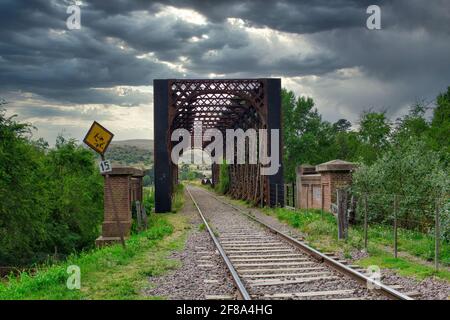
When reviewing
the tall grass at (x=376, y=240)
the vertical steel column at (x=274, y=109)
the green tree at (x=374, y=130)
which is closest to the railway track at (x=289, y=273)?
the tall grass at (x=376, y=240)

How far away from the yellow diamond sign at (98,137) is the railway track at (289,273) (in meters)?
3.45

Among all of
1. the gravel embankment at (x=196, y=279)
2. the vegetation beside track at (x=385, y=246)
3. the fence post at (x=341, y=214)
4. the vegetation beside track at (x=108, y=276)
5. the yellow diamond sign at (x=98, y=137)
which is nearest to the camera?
the gravel embankment at (x=196, y=279)

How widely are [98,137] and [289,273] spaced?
5.15m

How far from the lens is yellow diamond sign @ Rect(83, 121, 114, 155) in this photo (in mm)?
10750

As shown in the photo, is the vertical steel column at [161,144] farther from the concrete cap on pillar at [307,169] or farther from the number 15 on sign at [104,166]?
the number 15 on sign at [104,166]

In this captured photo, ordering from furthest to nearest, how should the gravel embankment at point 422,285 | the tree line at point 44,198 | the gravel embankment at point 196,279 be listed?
the tree line at point 44,198
the gravel embankment at point 196,279
the gravel embankment at point 422,285

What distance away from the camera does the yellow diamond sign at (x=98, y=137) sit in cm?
1075

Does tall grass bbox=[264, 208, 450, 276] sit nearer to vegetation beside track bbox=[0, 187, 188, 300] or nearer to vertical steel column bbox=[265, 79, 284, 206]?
vegetation beside track bbox=[0, 187, 188, 300]

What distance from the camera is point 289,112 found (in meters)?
60.0

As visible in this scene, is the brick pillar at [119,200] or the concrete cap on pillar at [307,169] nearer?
the brick pillar at [119,200]

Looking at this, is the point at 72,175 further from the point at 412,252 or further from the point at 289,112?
the point at 289,112

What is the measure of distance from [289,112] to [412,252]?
50.3 metres

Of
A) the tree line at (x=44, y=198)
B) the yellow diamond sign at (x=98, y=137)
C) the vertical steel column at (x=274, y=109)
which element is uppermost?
the vertical steel column at (x=274, y=109)
